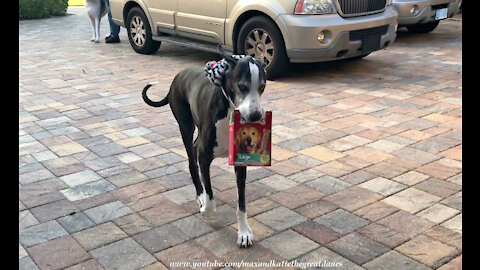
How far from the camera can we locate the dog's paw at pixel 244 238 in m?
3.22

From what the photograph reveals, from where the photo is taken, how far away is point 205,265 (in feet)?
10.1

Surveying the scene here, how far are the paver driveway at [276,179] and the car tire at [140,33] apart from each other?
2.09 m

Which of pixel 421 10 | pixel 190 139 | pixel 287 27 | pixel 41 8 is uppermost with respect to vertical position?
pixel 41 8

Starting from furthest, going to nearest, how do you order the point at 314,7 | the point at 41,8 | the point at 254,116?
the point at 41,8, the point at 314,7, the point at 254,116

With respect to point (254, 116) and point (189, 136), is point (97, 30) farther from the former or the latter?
point (254, 116)

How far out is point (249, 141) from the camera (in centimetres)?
Result: 294

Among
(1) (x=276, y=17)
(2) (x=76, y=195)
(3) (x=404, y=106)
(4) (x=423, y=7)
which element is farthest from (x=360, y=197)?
(4) (x=423, y=7)

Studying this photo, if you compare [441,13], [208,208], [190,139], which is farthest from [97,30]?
[208,208]

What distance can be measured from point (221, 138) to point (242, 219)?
0.53 meters

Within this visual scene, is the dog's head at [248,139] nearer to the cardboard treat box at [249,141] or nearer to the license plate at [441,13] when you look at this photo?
the cardboard treat box at [249,141]

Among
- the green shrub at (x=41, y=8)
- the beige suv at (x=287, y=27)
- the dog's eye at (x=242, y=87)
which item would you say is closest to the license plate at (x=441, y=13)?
the beige suv at (x=287, y=27)

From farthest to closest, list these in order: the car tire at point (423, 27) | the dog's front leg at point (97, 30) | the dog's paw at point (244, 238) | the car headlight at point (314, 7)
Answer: the dog's front leg at point (97, 30) < the car tire at point (423, 27) < the car headlight at point (314, 7) < the dog's paw at point (244, 238)

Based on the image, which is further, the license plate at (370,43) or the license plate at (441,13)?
the license plate at (441,13)
